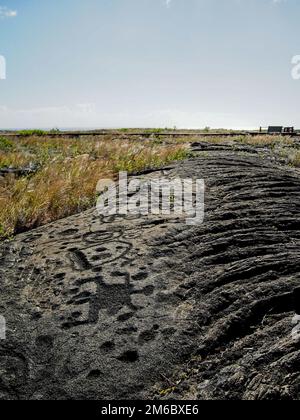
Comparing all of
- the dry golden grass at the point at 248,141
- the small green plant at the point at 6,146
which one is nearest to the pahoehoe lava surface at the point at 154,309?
the small green plant at the point at 6,146

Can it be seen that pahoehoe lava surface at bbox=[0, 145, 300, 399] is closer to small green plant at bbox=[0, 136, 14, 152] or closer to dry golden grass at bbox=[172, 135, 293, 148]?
small green plant at bbox=[0, 136, 14, 152]

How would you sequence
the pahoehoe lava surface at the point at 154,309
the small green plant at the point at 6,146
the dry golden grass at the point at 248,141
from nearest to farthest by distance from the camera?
the pahoehoe lava surface at the point at 154,309
the small green plant at the point at 6,146
the dry golden grass at the point at 248,141

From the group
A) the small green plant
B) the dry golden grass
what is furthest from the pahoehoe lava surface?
the dry golden grass

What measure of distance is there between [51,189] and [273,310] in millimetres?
3826

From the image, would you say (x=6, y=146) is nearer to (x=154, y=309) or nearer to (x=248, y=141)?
(x=248, y=141)

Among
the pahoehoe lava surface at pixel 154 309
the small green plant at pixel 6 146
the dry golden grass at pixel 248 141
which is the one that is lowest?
the pahoehoe lava surface at pixel 154 309

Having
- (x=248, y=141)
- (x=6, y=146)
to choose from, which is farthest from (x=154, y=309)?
(x=248, y=141)

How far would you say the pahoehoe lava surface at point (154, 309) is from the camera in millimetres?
2174

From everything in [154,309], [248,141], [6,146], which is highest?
[248,141]

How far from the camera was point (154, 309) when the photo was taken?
8.96ft

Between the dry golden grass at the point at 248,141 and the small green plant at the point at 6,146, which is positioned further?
the dry golden grass at the point at 248,141

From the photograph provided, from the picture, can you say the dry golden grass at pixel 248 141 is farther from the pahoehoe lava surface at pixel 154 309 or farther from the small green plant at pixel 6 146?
the pahoehoe lava surface at pixel 154 309

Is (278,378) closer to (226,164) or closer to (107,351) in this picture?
(107,351)

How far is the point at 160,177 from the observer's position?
6438 mm
